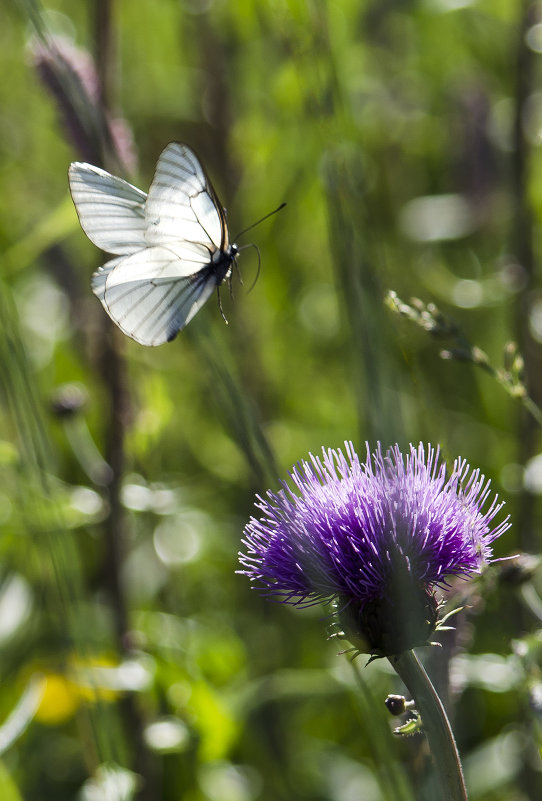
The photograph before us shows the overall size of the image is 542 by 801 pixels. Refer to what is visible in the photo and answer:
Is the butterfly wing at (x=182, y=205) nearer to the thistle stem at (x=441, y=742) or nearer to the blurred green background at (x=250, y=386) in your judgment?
the blurred green background at (x=250, y=386)

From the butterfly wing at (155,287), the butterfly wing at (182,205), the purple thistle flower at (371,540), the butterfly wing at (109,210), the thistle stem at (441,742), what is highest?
the butterfly wing at (109,210)

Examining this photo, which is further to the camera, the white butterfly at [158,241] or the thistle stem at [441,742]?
the white butterfly at [158,241]

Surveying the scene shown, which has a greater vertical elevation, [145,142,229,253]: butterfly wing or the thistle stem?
[145,142,229,253]: butterfly wing

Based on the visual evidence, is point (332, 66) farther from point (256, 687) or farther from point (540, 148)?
point (540, 148)

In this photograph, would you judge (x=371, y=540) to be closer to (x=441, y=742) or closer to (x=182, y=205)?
(x=441, y=742)

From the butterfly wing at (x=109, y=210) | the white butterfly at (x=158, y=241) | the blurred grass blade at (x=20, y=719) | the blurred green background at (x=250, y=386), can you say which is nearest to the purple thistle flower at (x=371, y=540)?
the blurred green background at (x=250, y=386)

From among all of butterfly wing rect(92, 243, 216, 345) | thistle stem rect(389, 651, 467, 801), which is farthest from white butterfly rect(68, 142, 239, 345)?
thistle stem rect(389, 651, 467, 801)

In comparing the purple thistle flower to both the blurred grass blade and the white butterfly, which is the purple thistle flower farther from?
the blurred grass blade

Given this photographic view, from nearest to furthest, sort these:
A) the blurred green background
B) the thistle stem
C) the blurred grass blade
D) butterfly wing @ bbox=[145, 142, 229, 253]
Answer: the thistle stem < the blurred green background < butterfly wing @ bbox=[145, 142, 229, 253] < the blurred grass blade
